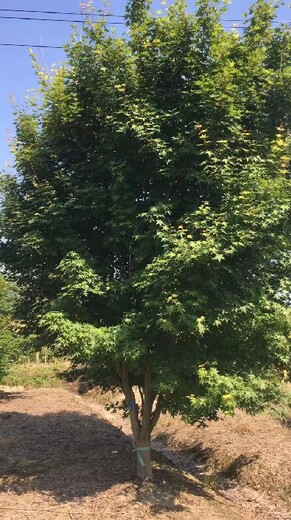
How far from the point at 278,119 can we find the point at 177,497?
6.52m

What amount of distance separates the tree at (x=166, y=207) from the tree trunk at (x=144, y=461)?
0.08 feet

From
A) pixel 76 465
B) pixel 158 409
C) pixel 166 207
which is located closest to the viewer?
pixel 166 207

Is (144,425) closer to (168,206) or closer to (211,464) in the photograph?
(211,464)

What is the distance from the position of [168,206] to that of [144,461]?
4.66 meters

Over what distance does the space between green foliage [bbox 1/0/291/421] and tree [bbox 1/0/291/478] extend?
0.03 metres

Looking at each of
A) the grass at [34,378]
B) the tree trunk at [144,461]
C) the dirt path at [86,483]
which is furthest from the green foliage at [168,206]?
the grass at [34,378]

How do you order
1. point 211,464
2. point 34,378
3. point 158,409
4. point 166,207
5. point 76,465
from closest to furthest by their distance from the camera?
1. point 166,207
2. point 158,409
3. point 76,465
4. point 211,464
5. point 34,378

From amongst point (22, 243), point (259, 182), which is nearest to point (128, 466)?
point (22, 243)

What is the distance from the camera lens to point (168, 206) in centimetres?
Result: 668

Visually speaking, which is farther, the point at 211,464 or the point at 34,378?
the point at 34,378

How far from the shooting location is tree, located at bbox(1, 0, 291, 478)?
19.9ft

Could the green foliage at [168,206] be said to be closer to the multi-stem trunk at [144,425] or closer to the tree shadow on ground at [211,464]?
the multi-stem trunk at [144,425]

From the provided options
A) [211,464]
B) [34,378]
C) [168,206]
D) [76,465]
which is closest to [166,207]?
[168,206]

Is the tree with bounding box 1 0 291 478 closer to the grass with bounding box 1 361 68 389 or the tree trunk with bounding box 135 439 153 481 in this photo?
the tree trunk with bounding box 135 439 153 481
